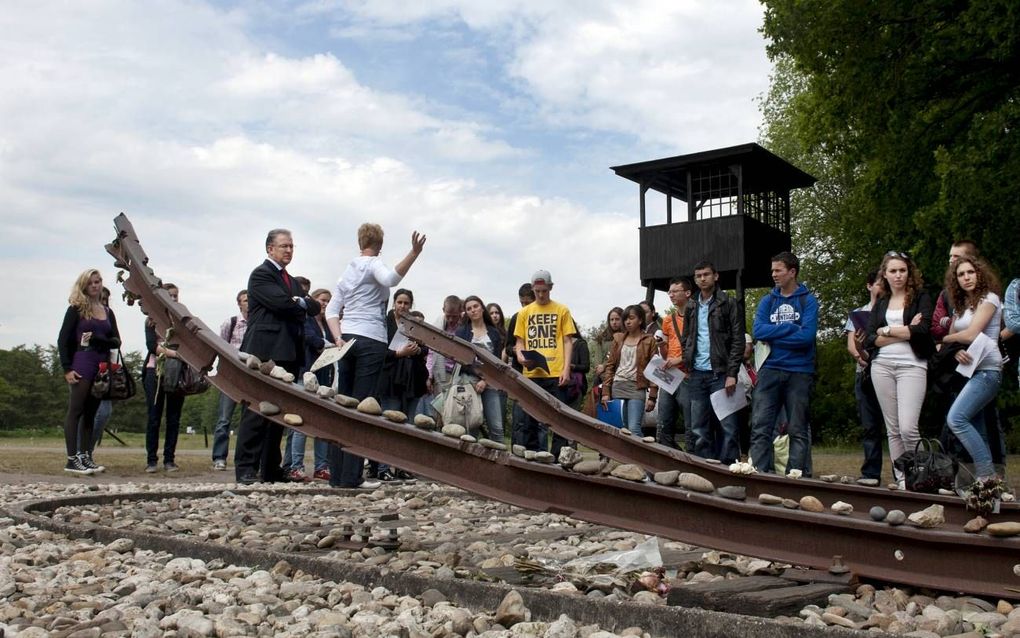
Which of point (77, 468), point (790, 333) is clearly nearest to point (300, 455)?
point (77, 468)

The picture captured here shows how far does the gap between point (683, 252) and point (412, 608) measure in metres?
28.6

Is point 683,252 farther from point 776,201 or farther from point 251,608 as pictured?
point 251,608

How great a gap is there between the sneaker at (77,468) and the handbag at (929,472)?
8628 millimetres

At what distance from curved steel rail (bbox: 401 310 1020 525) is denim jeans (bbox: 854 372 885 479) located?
12.2ft

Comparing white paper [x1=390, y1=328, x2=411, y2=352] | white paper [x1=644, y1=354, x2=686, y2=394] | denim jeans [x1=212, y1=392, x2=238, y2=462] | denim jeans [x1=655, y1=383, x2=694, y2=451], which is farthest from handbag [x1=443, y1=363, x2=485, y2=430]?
denim jeans [x1=212, y1=392, x2=238, y2=462]

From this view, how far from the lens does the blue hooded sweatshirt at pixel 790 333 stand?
27.8 ft

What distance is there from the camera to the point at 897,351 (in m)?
7.56

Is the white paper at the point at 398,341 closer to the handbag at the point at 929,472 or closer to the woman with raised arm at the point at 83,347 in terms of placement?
the woman with raised arm at the point at 83,347

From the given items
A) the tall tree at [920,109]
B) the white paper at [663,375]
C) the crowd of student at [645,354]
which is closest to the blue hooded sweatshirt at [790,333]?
the crowd of student at [645,354]

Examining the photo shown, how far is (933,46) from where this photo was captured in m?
18.2

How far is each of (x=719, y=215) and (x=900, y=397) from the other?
24.9 m

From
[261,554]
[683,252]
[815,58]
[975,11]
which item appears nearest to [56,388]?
[683,252]

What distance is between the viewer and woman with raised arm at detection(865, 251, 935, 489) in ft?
24.3

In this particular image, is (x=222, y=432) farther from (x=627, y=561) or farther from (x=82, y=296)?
(x=627, y=561)
